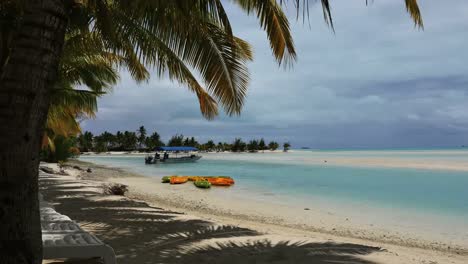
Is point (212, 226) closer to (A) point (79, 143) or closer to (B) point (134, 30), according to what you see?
(B) point (134, 30)

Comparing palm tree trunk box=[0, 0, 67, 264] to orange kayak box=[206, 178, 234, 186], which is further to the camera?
orange kayak box=[206, 178, 234, 186]

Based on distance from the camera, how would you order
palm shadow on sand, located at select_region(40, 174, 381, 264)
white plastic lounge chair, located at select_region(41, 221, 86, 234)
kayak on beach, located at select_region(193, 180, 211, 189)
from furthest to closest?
kayak on beach, located at select_region(193, 180, 211, 189) → palm shadow on sand, located at select_region(40, 174, 381, 264) → white plastic lounge chair, located at select_region(41, 221, 86, 234)

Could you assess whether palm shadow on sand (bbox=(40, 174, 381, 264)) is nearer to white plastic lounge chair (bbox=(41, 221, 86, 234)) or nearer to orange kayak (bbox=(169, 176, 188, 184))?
white plastic lounge chair (bbox=(41, 221, 86, 234))

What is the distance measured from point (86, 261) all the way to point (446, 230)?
27.2ft

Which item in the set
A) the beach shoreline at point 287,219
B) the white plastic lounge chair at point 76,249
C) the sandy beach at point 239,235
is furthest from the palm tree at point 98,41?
the beach shoreline at point 287,219

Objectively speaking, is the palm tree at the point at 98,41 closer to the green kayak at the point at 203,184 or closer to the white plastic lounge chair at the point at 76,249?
the white plastic lounge chair at the point at 76,249

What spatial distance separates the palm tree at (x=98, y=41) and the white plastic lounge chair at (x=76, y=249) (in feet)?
2.83

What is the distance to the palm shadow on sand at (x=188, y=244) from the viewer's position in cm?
434

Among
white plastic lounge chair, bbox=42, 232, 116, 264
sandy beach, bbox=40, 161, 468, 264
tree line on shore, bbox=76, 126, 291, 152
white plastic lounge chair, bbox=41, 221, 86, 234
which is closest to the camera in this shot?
white plastic lounge chair, bbox=42, 232, 116, 264

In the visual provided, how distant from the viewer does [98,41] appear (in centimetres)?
739

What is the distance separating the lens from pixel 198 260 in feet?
13.9

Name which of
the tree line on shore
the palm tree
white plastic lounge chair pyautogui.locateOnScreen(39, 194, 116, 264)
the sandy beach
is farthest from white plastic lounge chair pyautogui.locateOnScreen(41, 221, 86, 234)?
the tree line on shore

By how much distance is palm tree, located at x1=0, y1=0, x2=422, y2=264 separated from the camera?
189cm

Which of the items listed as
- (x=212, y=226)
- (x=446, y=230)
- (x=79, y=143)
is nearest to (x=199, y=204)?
(x=212, y=226)
